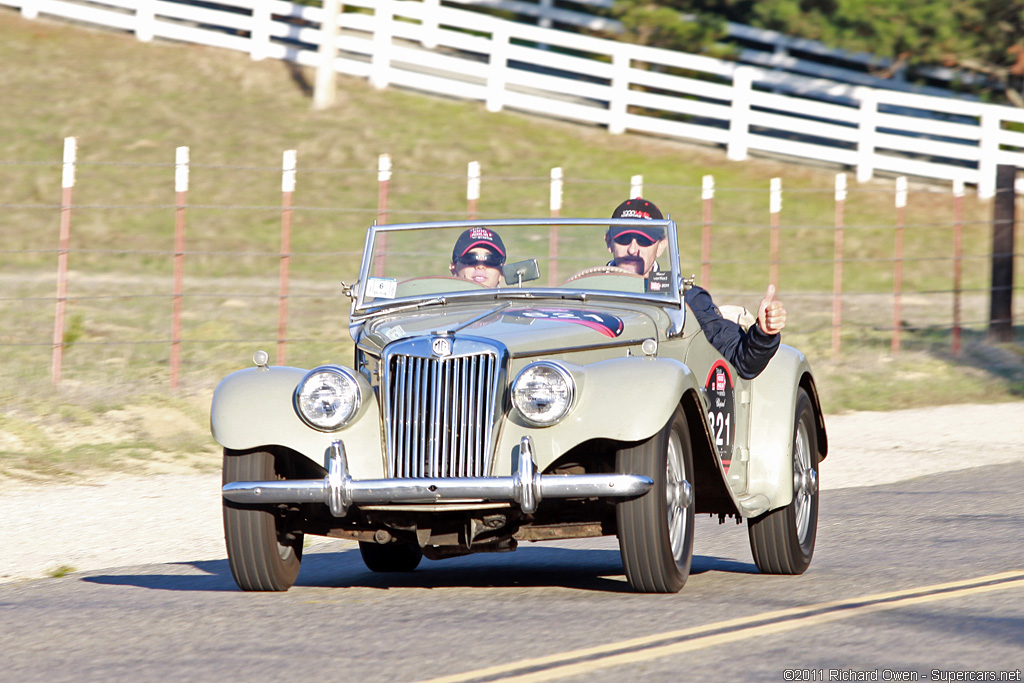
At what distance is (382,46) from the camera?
28156mm

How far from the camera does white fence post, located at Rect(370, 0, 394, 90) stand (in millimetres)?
27578

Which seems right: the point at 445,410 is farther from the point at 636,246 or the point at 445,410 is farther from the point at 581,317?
the point at 636,246

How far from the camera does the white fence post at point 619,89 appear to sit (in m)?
26.7

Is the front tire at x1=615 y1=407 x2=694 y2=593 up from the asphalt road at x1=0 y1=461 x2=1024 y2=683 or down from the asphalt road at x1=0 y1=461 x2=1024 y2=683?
up

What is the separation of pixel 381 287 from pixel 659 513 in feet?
6.85

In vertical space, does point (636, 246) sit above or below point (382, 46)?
below

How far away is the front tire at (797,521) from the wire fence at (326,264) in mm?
7042

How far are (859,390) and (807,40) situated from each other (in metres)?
16.2

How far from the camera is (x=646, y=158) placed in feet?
85.5

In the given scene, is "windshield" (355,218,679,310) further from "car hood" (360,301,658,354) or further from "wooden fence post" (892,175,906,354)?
"wooden fence post" (892,175,906,354)

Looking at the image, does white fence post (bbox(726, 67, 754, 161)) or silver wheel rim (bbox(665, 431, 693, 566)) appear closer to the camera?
silver wheel rim (bbox(665, 431, 693, 566))

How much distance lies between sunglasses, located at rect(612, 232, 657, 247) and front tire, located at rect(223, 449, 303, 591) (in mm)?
2015

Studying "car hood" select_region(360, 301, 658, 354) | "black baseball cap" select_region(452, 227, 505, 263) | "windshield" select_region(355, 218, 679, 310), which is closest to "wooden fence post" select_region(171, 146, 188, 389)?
"windshield" select_region(355, 218, 679, 310)

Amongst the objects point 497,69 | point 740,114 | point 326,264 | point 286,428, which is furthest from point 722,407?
point 497,69
